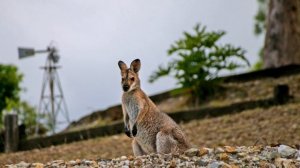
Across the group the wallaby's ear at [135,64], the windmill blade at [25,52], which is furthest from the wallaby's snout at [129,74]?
the windmill blade at [25,52]

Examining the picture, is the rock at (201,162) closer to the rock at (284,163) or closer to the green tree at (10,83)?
the rock at (284,163)

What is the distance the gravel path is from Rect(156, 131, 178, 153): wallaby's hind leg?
216mm

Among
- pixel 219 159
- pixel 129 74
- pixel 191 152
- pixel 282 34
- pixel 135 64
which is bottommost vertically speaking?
pixel 219 159

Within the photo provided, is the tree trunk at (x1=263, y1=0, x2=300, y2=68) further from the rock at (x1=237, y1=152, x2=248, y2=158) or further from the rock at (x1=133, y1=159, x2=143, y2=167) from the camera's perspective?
the rock at (x1=133, y1=159, x2=143, y2=167)

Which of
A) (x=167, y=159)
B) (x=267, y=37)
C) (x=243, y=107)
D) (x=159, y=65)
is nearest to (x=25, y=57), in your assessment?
(x=159, y=65)

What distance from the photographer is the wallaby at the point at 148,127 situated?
880cm

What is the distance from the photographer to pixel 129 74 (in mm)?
8508

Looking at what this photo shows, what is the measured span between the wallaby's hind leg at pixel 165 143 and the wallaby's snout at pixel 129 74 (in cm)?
67

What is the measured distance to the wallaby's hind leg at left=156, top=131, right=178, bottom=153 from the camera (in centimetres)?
877

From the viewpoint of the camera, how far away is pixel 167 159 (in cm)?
844

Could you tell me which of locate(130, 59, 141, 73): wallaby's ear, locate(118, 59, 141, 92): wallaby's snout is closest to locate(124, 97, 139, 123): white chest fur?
locate(118, 59, 141, 92): wallaby's snout

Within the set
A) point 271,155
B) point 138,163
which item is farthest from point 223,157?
point 138,163

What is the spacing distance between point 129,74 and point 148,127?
2.46ft

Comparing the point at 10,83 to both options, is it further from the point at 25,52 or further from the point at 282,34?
the point at 282,34
